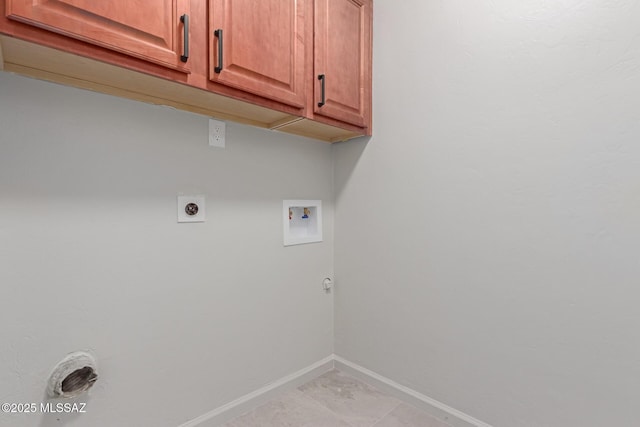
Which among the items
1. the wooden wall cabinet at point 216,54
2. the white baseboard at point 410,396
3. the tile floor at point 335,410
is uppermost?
the wooden wall cabinet at point 216,54

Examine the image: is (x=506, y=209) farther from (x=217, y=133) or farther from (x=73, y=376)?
(x=73, y=376)

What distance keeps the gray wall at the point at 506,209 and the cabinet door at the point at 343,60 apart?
83 millimetres

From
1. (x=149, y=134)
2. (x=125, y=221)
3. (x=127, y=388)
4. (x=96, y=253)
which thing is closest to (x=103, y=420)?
(x=127, y=388)

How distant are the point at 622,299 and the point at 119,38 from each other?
1907mm

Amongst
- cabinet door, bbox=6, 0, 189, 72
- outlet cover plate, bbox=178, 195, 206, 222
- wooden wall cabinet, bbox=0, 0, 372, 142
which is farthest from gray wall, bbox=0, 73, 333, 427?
cabinet door, bbox=6, 0, 189, 72

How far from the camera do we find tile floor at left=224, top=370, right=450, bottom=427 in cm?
149

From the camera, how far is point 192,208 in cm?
139

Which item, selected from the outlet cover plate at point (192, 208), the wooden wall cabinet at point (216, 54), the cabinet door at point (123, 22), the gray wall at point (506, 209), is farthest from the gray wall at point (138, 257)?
the gray wall at point (506, 209)

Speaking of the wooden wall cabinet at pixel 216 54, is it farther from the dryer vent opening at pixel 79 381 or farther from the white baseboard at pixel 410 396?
the white baseboard at pixel 410 396

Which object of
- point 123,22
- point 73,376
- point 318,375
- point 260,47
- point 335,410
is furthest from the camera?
point 318,375

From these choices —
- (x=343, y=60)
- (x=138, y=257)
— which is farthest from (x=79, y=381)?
(x=343, y=60)

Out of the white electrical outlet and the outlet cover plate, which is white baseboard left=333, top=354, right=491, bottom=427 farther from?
the white electrical outlet

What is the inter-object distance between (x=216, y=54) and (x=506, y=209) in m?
1.35

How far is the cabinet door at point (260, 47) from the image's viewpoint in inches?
44.1
